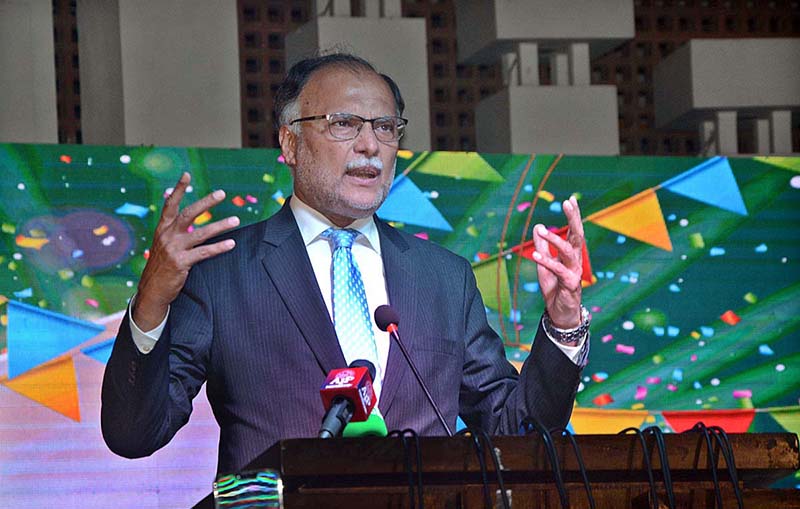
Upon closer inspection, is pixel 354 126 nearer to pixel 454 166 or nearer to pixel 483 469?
pixel 483 469

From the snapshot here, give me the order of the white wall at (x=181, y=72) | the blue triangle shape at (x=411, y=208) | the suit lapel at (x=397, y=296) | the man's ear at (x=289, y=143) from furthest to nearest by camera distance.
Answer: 1. the white wall at (x=181, y=72)
2. the blue triangle shape at (x=411, y=208)
3. the man's ear at (x=289, y=143)
4. the suit lapel at (x=397, y=296)

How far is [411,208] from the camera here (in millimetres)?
4285

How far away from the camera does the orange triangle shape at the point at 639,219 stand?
441 cm

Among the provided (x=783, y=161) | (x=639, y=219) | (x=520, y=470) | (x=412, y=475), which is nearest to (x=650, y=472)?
(x=520, y=470)

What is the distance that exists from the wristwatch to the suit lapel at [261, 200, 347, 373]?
0.37 meters

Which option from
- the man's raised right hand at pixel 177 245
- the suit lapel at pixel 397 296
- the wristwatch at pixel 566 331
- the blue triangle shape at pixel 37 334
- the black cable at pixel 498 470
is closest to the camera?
the black cable at pixel 498 470

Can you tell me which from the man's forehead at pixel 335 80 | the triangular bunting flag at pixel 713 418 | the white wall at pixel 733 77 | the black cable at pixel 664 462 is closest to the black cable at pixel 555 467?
the black cable at pixel 664 462

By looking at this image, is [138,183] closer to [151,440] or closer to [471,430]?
[151,440]

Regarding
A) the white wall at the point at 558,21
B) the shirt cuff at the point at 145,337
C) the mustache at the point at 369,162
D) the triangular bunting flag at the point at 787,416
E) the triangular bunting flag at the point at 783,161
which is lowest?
the triangular bunting flag at the point at 787,416

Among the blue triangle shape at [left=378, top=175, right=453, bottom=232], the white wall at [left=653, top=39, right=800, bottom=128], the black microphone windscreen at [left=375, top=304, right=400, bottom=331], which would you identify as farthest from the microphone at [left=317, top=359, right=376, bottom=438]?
the white wall at [left=653, top=39, right=800, bottom=128]

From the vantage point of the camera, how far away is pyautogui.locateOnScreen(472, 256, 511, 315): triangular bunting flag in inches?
169

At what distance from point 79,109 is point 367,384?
11.4 feet

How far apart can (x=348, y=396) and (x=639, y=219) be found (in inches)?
114

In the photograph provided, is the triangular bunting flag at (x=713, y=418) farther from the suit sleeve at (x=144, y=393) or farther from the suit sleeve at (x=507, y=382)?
the suit sleeve at (x=144, y=393)
